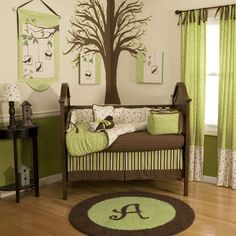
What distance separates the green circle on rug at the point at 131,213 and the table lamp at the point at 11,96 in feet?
3.77

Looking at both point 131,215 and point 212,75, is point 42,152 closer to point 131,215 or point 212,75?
point 131,215

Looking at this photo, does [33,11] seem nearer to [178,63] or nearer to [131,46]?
[131,46]

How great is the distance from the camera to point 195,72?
3.93m

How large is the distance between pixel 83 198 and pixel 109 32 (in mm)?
2239

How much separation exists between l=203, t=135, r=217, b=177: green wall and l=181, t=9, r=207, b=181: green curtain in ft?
0.21

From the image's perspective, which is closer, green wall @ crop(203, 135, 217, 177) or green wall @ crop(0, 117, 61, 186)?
green wall @ crop(0, 117, 61, 186)

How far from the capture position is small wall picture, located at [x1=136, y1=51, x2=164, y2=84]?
4.30 meters

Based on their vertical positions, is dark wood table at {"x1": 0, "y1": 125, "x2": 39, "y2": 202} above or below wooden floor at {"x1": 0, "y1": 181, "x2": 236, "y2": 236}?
above

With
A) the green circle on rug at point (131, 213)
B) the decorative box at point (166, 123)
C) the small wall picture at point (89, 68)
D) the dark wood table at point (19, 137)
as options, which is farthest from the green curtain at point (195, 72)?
the dark wood table at point (19, 137)

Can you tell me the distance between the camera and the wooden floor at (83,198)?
8.99 ft

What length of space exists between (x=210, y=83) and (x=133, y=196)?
1.54m

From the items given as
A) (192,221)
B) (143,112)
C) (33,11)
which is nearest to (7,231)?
(192,221)

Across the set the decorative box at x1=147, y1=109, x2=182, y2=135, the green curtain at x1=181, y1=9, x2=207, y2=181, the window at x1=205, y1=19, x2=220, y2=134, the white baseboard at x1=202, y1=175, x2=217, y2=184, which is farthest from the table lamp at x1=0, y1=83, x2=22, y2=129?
the white baseboard at x1=202, y1=175, x2=217, y2=184

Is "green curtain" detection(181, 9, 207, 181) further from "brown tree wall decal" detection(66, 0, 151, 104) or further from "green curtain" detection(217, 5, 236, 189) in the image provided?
"brown tree wall decal" detection(66, 0, 151, 104)
